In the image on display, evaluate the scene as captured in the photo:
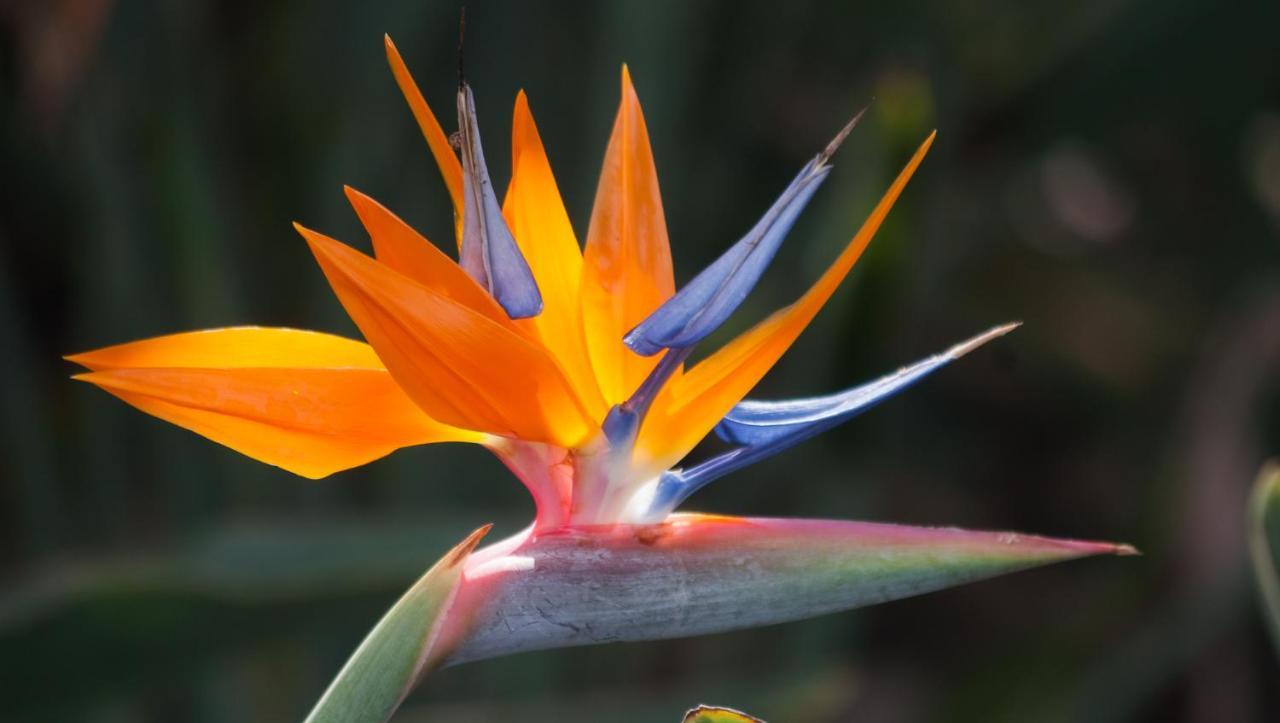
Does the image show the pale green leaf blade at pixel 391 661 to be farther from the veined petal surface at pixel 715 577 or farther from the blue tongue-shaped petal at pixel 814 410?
the blue tongue-shaped petal at pixel 814 410

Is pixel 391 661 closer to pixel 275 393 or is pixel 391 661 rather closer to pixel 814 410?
pixel 275 393

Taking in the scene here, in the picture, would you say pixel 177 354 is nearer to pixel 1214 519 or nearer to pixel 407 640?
pixel 407 640

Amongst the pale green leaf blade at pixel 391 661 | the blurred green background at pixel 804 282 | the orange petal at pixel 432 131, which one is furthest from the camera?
the blurred green background at pixel 804 282

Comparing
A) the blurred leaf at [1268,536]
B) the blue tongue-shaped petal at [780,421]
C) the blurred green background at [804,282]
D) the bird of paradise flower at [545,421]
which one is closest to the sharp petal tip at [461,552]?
the bird of paradise flower at [545,421]

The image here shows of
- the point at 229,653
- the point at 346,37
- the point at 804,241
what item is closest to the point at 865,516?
the point at 804,241

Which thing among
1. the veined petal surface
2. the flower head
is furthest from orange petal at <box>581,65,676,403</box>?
the veined petal surface

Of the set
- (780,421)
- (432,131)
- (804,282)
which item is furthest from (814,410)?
(804,282)
